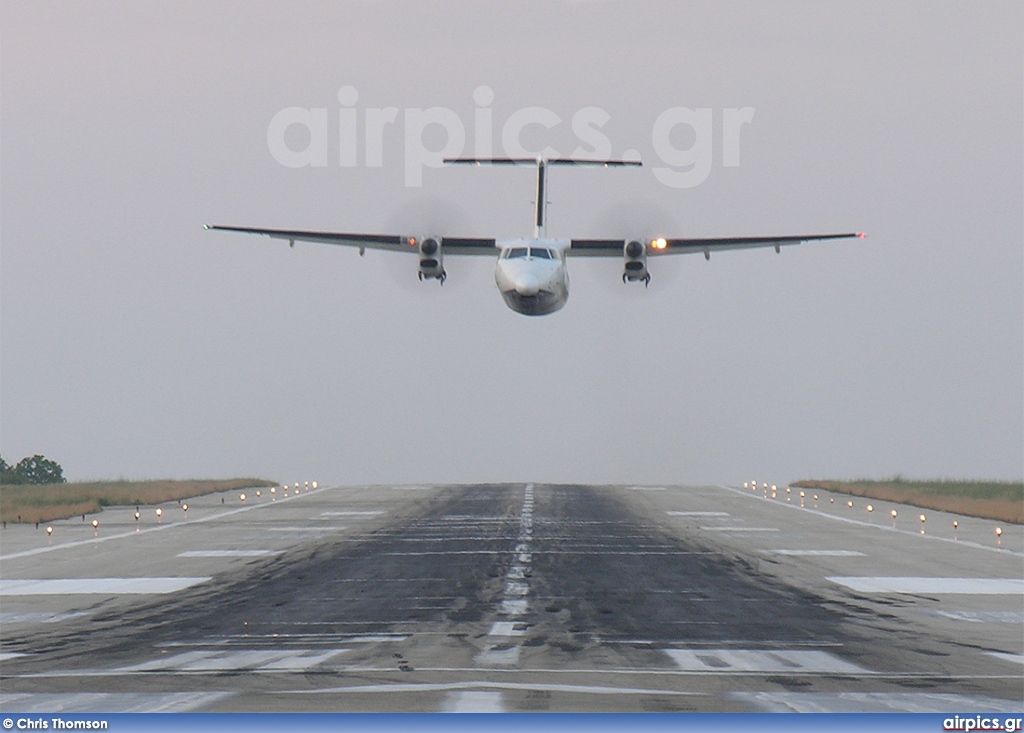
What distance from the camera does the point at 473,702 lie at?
41.1 ft

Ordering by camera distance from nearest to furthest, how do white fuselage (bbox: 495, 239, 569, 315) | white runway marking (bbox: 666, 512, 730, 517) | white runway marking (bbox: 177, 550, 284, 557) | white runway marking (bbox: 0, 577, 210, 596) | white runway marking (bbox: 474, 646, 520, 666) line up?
white runway marking (bbox: 474, 646, 520, 666)
white runway marking (bbox: 0, 577, 210, 596)
white runway marking (bbox: 177, 550, 284, 557)
white fuselage (bbox: 495, 239, 569, 315)
white runway marking (bbox: 666, 512, 730, 517)

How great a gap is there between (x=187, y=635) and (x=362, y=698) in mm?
6032

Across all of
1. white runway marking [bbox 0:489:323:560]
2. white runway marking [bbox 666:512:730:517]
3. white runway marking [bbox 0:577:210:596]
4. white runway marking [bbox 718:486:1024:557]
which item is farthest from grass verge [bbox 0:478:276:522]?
white runway marking [bbox 718:486:1024:557]

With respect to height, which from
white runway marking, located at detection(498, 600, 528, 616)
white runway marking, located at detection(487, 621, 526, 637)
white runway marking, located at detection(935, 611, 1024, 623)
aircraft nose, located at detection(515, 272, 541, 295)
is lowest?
white runway marking, located at detection(935, 611, 1024, 623)

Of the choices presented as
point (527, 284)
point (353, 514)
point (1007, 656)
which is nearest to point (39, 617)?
point (1007, 656)

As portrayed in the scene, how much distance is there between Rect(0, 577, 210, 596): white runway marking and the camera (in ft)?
77.9

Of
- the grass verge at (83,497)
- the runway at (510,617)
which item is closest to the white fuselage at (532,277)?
the runway at (510,617)

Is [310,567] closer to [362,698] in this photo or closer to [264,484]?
[362,698]

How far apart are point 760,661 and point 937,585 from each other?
10709 millimetres

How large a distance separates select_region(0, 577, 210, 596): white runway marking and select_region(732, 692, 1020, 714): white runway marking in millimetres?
13779

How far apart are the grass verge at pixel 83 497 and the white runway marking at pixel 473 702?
112 feet

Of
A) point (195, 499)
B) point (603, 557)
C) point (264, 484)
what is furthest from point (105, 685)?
point (264, 484)

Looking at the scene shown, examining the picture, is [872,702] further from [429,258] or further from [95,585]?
[429,258]

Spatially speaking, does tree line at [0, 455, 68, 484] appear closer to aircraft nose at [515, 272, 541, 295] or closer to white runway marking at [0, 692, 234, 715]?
aircraft nose at [515, 272, 541, 295]
